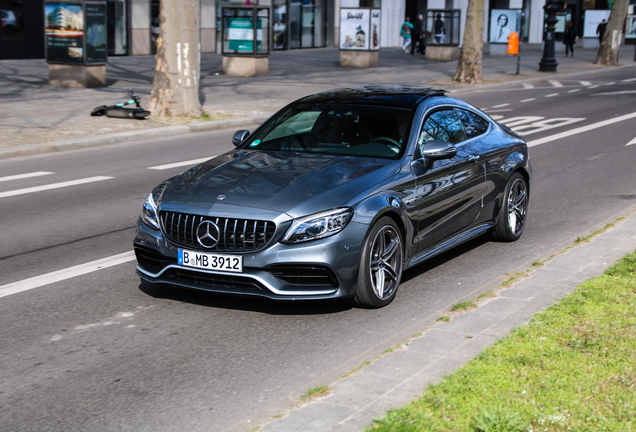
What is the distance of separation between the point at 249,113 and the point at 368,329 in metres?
14.3

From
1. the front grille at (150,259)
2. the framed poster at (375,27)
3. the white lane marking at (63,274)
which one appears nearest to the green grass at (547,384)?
the front grille at (150,259)

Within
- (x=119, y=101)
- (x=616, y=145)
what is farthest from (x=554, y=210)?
(x=119, y=101)

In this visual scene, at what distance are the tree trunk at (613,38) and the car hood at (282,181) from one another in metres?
39.2

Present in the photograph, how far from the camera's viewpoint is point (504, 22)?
45.4 metres

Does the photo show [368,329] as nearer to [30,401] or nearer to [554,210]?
[30,401]

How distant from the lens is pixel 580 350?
4.71 meters

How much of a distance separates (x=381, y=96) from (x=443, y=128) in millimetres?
619

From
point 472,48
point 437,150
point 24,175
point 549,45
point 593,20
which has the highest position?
point 593,20

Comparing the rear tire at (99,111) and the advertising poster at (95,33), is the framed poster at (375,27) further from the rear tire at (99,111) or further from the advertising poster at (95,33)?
the rear tire at (99,111)

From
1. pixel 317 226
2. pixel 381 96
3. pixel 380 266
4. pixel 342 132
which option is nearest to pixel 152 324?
pixel 317 226

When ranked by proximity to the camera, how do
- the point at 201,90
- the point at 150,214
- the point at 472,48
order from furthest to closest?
the point at 472,48 → the point at 201,90 → the point at 150,214

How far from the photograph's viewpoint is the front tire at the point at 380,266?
228 inches

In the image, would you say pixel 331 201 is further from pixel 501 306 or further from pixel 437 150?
pixel 501 306

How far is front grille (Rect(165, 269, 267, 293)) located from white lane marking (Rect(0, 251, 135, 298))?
1.43 meters
